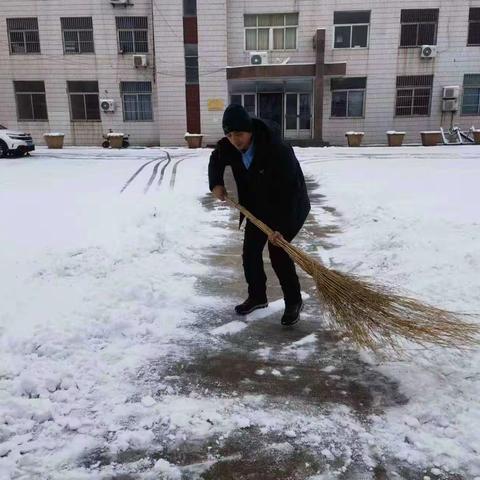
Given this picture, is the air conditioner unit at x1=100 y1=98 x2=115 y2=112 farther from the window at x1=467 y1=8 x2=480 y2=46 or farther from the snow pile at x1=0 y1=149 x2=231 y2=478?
the window at x1=467 y1=8 x2=480 y2=46

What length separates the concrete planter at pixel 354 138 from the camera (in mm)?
21562

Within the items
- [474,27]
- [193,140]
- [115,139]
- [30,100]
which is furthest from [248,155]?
[30,100]

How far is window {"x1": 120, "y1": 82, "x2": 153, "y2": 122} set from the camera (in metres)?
23.5

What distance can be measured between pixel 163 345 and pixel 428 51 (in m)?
22.8

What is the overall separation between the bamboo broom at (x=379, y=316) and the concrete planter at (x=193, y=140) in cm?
1905

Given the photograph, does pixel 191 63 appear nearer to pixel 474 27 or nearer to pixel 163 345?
pixel 474 27

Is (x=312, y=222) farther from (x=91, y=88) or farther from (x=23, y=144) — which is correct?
(x=91, y=88)

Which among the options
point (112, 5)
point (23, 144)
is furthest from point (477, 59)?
point (23, 144)

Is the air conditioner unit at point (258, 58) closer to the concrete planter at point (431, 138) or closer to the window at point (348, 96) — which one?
the window at point (348, 96)

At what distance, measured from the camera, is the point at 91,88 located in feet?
77.3

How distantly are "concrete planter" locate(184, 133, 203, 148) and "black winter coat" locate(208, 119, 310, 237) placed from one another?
1869 centimetres

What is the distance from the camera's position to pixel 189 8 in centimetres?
2206

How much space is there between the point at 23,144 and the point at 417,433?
58.3 feet

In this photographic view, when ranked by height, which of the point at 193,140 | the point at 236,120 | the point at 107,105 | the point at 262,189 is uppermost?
the point at 107,105
